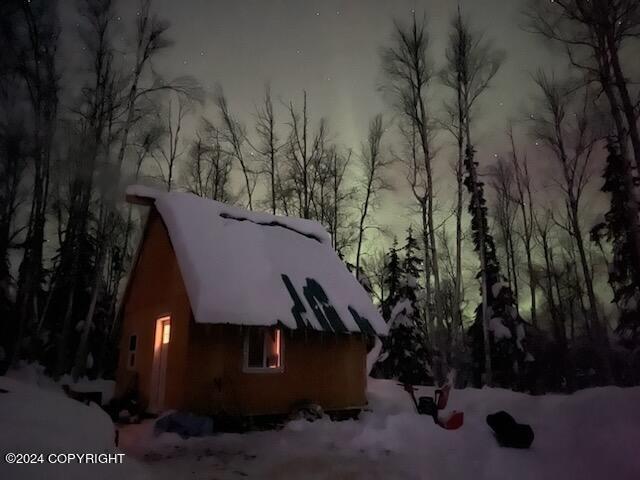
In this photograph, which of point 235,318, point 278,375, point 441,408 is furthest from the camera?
point 441,408

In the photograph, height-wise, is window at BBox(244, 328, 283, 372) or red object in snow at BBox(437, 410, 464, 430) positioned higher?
window at BBox(244, 328, 283, 372)

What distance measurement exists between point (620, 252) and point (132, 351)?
22.3 m

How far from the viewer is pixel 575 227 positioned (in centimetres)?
1853

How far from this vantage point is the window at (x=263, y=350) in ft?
35.5

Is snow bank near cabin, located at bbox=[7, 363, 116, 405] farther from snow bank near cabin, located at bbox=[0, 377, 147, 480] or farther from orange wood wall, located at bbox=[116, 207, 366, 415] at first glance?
snow bank near cabin, located at bbox=[0, 377, 147, 480]

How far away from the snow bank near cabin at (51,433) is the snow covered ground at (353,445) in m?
0.01

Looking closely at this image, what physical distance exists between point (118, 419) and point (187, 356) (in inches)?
113

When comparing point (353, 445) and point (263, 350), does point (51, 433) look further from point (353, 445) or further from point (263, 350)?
point (263, 350)

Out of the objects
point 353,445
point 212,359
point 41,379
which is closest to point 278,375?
point 212,359

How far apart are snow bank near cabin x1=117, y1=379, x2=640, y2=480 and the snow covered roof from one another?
2642mm

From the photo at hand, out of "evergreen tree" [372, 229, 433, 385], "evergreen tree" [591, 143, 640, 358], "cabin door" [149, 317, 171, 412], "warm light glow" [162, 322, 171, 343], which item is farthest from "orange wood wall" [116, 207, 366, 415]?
"evergreen tree" [591, 143, 640, 358]

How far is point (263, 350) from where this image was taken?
11.1m

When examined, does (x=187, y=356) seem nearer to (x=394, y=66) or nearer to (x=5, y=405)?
(x=5, y=405)

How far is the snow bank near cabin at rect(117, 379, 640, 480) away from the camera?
6.44 metres
